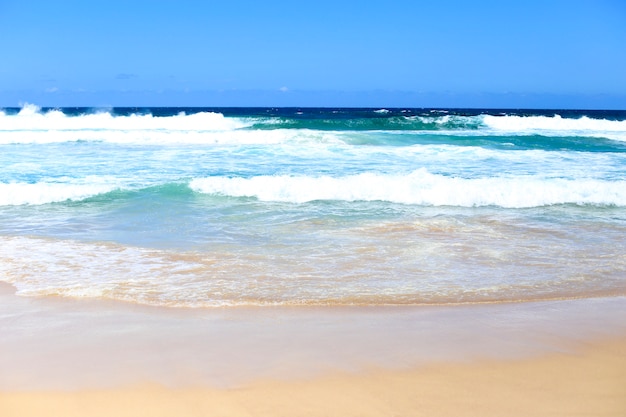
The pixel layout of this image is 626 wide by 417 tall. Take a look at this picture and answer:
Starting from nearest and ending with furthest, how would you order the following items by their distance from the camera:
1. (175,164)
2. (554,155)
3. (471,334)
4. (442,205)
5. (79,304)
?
(471,334)
(79,304)
(442,205)
(175,164)
(554,155)

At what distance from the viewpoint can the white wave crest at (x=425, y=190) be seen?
958cm

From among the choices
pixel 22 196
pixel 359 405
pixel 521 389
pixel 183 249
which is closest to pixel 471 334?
pixel 521 389

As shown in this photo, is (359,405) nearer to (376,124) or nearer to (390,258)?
(390,258)

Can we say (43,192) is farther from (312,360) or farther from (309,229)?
(312,360)

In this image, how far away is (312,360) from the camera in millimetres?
3408

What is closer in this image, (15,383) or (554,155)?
(15,383)

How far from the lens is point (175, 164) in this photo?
1454 cm

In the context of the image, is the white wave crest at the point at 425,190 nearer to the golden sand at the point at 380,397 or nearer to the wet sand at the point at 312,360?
the wet sand at the point at 312,360

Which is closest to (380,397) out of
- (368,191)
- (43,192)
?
(368,191)

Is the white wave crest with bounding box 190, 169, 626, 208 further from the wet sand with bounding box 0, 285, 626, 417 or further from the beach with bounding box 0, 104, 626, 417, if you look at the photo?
the wet sand with bounding box 0, 285, 626, 417

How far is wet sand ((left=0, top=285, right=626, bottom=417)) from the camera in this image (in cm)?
290

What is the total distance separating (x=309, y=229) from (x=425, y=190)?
3279mm

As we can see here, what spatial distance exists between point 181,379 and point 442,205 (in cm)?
688

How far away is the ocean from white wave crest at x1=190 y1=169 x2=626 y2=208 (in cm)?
4
